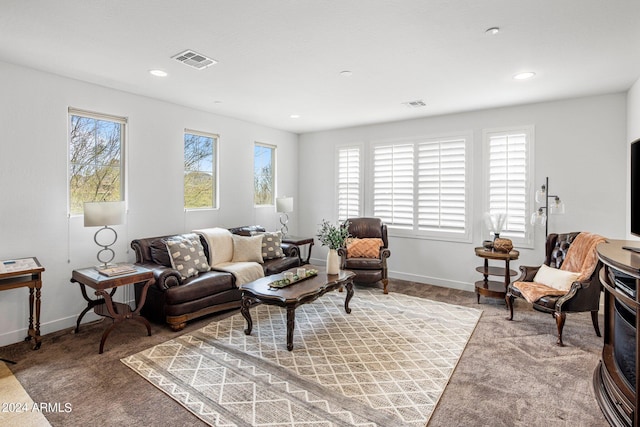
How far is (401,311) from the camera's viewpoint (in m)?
4.21

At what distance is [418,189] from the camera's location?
557 cm

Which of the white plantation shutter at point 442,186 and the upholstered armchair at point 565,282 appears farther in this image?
the white plantation shutter at point 442,186

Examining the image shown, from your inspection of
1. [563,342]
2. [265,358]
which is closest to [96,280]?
[265,358]

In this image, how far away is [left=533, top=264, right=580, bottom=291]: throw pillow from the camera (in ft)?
11.4

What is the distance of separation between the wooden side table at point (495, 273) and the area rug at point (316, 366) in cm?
41

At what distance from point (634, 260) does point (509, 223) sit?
3129 mm

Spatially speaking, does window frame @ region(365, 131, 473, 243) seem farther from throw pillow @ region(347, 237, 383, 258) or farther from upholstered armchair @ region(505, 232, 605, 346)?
upholstered armchair @ region(505, 232, 605, 346)

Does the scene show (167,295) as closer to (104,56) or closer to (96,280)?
(96,280)

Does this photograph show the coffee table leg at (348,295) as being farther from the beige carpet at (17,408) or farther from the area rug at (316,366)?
the beige carpet at (17,408)

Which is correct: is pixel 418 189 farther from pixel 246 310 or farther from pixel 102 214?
pixel 102 214

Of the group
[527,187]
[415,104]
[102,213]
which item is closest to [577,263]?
[527,187]

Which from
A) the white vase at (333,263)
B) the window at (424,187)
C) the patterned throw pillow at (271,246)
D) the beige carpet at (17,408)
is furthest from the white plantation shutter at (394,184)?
the beige carpet at (17,408)

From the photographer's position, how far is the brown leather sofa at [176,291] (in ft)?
11.9

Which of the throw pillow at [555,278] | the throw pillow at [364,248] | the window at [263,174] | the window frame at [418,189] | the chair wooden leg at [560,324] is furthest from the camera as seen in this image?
the window at [263,174]
